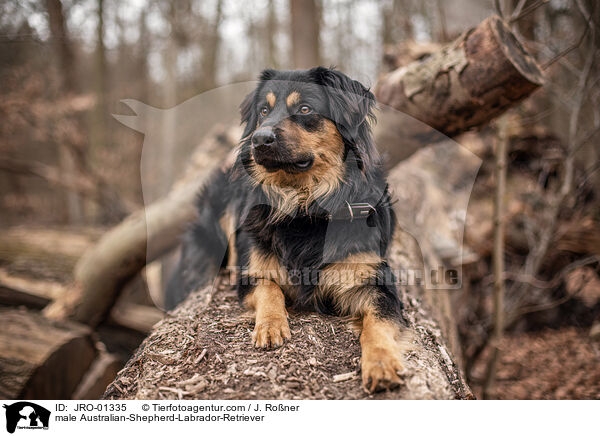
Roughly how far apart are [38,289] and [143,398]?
12.4 feet

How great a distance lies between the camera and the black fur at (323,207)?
199 cm

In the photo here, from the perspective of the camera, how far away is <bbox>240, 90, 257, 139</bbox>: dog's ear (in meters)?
2.11

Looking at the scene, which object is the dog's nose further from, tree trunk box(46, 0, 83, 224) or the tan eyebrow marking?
tree trunk box(46, 0, 83, 224)

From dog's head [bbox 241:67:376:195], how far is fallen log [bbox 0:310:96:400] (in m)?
2.29

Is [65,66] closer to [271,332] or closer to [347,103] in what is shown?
[347,103]

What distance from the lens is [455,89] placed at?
266 centimetres

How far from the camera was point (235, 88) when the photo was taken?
2.51 m

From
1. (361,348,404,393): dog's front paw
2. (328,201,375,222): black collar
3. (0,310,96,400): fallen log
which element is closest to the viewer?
(361,348,404,393): dog's front paw

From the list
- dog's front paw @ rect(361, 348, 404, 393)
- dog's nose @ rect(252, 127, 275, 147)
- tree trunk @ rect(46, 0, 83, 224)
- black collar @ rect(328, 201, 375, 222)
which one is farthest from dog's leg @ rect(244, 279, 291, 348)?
tree trunk @ rect(46, 0, 83, 224)

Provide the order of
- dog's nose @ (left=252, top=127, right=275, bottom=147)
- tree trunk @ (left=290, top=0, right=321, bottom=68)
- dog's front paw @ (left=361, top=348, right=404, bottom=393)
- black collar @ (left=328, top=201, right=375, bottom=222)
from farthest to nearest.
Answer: tree trunk @ (left=290, top=0, right=321, bottom=68) < black collar @ (left=328, top=201, right=375, bottom=222) < dog's nose @ (left=252, top=127, right=275, bottom=147) < dog's front paw @ (left=361, top=348, right=404, bottom=393)

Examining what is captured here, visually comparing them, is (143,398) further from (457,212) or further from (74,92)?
(74,92)

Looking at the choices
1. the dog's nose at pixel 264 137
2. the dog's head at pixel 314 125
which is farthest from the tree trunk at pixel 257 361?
the dog's nose at pixel 264 137
